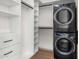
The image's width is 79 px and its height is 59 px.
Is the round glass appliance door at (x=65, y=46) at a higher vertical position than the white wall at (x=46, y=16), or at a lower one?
lower

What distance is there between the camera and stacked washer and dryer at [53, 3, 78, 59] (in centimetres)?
195

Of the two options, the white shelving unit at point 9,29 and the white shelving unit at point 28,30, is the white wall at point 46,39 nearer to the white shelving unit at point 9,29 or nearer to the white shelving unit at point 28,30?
the white shelving unit at point 28,30

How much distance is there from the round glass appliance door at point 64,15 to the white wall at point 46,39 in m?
1.06

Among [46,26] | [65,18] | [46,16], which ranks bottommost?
[46,26]

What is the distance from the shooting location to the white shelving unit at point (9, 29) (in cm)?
135

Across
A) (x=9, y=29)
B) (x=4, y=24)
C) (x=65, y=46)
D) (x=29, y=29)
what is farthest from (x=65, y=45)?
(x=4, y=24)

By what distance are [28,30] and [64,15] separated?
124 centimetres

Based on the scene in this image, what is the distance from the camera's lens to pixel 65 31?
2.06 m

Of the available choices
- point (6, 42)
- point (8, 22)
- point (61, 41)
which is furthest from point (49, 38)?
point (6, 42)

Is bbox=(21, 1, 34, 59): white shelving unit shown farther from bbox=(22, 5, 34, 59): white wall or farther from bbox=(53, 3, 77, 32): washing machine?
bbox=(53, 3, 77, 32): washing machine

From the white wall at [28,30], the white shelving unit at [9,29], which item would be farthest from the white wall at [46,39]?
the white shelving unit at [9,29]

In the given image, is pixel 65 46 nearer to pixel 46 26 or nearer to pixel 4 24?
pixel 46 26

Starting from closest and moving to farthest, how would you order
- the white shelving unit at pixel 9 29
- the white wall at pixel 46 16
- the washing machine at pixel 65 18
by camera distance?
the white shelving unit at pixel 9 29, the washing machine at pixel 65 18, the white wall at pixel 46 16

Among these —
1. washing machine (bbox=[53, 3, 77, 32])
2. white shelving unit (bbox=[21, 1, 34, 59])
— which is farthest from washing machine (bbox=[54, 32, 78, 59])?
white shelving unit (bbox=[21, 1, 34, 59])
